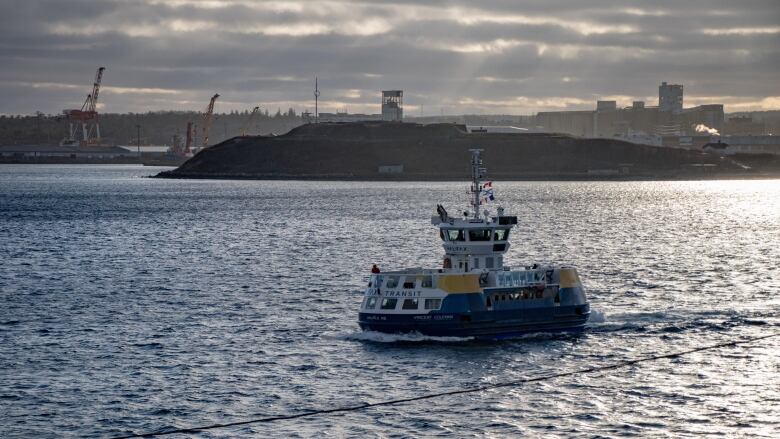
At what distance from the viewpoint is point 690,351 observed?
59.3 m

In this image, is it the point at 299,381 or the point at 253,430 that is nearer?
the point at 253,430

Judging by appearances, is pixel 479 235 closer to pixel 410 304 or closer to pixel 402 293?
pixel 402 293

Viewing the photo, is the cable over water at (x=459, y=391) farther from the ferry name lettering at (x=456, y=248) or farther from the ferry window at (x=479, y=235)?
the ferry name lettering at (x=456, y=248)

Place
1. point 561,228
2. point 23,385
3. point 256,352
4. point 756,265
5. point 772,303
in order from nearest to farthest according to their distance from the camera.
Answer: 1. point 23,385
2. point 256,352
3. point 772,303
4. point 756,265
5. point 561,228

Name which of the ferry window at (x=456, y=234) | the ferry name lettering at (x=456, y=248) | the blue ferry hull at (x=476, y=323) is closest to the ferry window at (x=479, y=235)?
the ferry window at (x=456, y=234)

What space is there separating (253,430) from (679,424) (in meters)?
16.1

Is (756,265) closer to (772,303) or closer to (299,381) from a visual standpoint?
(772,303)

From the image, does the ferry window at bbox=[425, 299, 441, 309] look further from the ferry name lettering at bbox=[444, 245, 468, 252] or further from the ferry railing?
the ferry name lettering at bbox=[444, 245, 468, 252]

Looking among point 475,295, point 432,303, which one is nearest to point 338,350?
point 432,303

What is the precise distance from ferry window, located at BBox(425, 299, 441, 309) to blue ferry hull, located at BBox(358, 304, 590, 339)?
1.30 ft

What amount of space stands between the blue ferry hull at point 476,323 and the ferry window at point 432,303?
15.6 inches

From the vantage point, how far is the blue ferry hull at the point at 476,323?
59312mm

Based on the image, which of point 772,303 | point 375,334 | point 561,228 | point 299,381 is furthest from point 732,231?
point 299,381

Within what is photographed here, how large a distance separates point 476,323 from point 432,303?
2467mm
